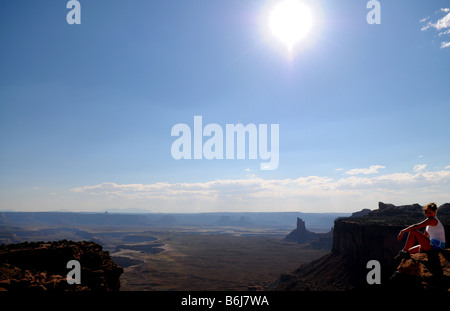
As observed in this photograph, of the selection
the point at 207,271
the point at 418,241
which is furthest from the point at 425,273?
the point at 207,271

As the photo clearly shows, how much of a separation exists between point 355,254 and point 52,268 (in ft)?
185

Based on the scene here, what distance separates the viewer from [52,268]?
16672mm

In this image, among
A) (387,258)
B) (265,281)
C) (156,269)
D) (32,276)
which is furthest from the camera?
(156,269)

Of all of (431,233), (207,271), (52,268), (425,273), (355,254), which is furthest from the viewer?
(207,271)

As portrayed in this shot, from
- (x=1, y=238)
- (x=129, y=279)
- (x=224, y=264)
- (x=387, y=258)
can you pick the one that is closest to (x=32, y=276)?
(x=387, y=258)

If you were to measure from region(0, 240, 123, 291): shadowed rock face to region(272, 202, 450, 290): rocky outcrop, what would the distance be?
41.1 metres

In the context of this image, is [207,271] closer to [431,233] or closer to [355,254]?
[355,254]

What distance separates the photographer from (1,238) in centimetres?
19425

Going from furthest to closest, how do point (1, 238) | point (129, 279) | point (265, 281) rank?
1. point (1, 238)
2. point (129, 279)
3. point (265, 281)

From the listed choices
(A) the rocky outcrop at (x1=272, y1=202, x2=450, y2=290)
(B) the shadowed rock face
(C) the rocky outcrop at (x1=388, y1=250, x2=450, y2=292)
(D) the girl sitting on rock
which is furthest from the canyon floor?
(D) the girl sitting on rock
